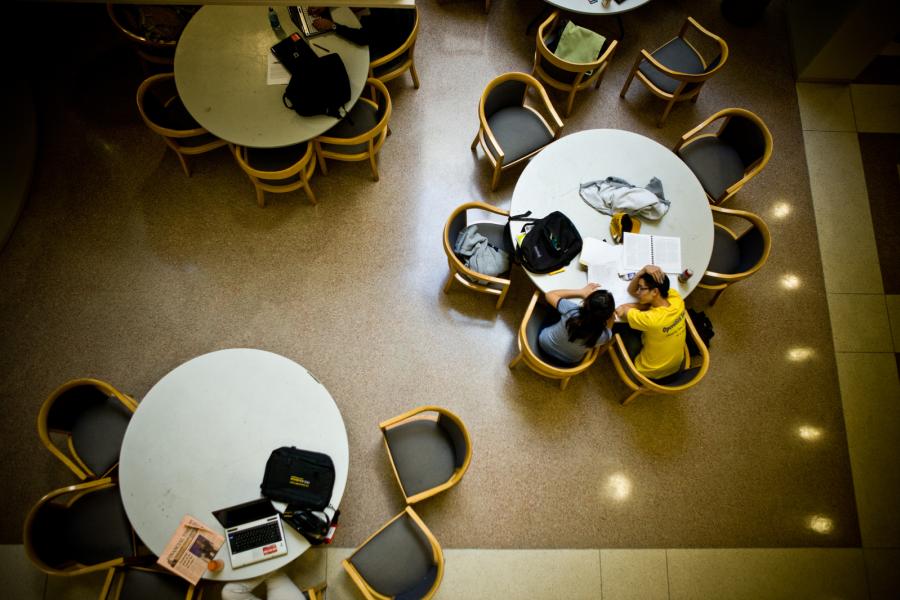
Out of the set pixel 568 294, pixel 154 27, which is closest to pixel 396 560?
pixel 568 294

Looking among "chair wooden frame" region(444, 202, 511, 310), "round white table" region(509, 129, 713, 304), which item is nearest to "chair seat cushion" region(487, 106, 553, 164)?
"round white table" region(509, 129, 713, 304)

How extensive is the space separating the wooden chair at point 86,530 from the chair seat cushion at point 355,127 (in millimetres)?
3006

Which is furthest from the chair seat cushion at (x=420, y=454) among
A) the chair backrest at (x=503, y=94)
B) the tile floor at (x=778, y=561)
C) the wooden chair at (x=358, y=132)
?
the chair backrest at (x=503, y=94)

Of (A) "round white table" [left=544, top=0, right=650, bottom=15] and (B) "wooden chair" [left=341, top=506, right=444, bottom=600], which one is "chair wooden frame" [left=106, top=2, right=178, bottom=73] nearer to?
(A) "round white table" [left=544, top=0, right=650, bottom=15]

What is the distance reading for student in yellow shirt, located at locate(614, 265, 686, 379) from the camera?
3742mm

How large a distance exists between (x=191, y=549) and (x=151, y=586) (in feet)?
1.46

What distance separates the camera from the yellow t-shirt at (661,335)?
12.3ft

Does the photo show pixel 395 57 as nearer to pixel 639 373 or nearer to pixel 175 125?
pixel 175 125

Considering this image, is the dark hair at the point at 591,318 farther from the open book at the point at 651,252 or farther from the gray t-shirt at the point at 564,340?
the open book at the point at 651,252

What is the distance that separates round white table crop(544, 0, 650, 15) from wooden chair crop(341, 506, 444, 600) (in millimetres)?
4410

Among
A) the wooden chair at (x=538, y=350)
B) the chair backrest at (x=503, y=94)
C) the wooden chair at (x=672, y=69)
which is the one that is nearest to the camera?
the wooden chair at (x=538, y=350)

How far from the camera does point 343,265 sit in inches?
185

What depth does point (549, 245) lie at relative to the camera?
4023mm

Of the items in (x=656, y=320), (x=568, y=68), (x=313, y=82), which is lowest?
(x=656, y=320)
